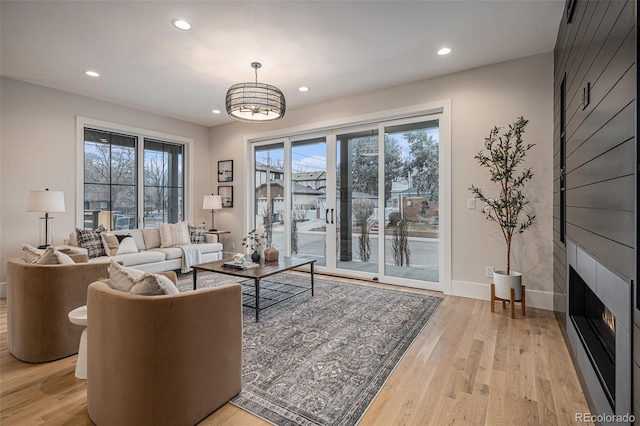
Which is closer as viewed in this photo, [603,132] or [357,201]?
[603,132]

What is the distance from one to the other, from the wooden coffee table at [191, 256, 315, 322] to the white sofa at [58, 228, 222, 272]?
1184 millimetres

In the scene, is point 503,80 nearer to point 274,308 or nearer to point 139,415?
point 274,308

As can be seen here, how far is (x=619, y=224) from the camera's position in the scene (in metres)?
1.29

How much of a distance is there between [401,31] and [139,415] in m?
3.49

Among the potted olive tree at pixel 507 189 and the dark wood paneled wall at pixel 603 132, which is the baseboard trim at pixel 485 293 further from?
the dark wood paneled wall at pixel 603 132

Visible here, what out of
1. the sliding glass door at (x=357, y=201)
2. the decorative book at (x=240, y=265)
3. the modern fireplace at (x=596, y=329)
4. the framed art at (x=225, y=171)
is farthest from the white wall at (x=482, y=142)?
the framed art at (x=225, y=171)

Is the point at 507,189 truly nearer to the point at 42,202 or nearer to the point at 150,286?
the point at 150,286

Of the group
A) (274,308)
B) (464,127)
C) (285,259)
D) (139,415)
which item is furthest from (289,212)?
(139,415)

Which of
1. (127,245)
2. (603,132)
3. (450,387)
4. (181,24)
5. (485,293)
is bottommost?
(450,387)

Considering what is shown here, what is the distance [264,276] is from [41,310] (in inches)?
67.7

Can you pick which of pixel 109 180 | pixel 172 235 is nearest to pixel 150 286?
pixel 172 235

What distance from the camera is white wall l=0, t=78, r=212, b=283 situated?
3.99m

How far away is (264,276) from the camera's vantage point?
319 cm

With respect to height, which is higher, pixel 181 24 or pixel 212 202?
pixel 181 24
